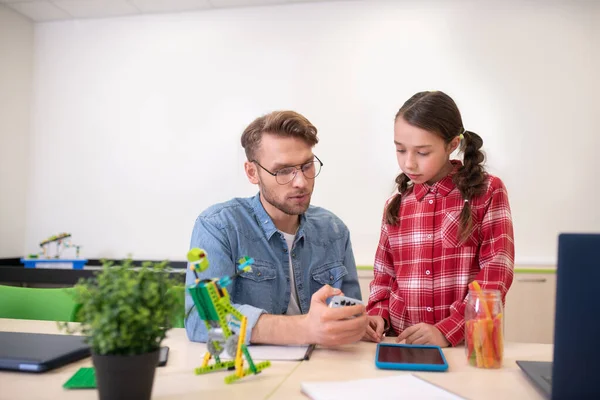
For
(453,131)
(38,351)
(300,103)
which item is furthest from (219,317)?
(300,103)

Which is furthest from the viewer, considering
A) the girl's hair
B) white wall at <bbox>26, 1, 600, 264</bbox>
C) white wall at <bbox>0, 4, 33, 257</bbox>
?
white wall at <bbox>0, 4, 33, 257</bbox>

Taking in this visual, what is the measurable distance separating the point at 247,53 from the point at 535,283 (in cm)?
255

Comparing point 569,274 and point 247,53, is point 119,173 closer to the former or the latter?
point 247,53

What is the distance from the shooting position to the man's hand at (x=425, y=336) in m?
1.30

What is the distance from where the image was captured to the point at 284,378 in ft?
3.18

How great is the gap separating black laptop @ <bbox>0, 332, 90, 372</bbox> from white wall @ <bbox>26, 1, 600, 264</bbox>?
254 centimetres

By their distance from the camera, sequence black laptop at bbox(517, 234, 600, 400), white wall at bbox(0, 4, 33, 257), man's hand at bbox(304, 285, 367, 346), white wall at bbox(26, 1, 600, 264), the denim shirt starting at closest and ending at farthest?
black laptop at bbox(517, 234, 600, 400)
man's hand at bbox(304, 285, 367, 346)
the denim shirt
white wall at bbox(26, 1, 600, 264)
white wall at bbox(0, 4, 33, 257)

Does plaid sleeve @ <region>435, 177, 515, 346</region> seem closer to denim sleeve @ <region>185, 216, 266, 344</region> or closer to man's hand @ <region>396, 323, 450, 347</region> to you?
man's hand @ <region>396, 323, 450, 347</region>

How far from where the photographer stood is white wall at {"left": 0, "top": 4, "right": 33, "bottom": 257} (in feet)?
12.6

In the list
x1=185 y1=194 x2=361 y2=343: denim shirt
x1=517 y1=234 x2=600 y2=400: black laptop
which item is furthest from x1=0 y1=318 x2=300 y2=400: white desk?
x1=517 y1=234 x2=600 y2=400: black laptop

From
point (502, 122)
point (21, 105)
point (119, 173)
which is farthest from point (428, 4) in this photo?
point (21, 105)

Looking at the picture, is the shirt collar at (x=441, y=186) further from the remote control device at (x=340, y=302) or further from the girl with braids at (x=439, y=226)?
the remote control device at (x=340, y=302)

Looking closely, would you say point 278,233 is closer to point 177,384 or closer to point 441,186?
point 441,186

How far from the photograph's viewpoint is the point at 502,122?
135 inches
